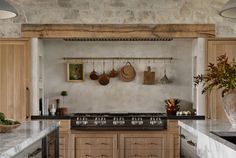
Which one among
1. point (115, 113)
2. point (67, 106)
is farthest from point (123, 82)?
point (67, 106)

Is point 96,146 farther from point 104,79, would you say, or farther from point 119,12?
point 119,12

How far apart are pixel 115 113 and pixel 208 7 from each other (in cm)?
236

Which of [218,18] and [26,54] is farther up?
[218,18]

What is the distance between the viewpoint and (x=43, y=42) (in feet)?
23.9

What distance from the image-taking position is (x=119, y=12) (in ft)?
22.1

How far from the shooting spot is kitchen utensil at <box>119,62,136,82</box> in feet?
24.1

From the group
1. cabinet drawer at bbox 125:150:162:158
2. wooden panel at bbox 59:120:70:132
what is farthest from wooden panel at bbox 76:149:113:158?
wooden panel at bbox 59:120:70:132

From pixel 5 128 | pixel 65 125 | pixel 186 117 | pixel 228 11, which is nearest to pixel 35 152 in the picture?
pixel 5 128

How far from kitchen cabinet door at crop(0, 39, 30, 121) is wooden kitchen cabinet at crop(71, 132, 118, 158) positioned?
Answer: 984 mm

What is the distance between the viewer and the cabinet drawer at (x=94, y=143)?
21.4 feet

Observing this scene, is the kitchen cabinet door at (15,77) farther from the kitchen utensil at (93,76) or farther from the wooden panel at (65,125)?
the kitchen utensil at (93,76)

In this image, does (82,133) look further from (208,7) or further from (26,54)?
(208,7)

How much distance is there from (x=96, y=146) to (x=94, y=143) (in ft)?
0.18

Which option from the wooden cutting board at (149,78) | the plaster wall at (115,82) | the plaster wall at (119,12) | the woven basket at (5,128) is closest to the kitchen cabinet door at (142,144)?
the plaster wall at (115,82)
